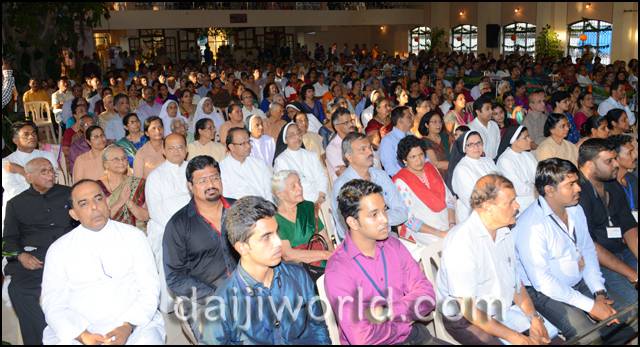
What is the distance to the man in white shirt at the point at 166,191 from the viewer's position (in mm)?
4363

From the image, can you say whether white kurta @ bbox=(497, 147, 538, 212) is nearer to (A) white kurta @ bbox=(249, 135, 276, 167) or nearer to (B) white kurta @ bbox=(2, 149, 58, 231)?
(A) white kurta @ bbox=(249, 135, 276, 167)

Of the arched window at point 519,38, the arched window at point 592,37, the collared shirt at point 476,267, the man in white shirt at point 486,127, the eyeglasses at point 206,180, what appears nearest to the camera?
the collared shirt at point 476,267

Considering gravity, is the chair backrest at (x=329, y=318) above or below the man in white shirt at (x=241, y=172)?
below

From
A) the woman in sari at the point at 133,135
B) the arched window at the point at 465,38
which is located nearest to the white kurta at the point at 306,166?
the woman in sari at the point at 133,135

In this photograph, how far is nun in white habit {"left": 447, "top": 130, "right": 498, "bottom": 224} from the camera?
462 cm

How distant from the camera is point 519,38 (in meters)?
24.5

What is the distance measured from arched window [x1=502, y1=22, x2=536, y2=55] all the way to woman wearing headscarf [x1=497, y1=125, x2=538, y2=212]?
19907 millimetres

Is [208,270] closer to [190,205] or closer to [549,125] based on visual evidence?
[190,205]

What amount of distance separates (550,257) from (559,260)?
54 mm

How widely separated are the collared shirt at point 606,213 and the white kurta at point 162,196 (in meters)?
2.64

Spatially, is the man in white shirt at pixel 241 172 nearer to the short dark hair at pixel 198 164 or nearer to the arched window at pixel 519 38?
the short dark hair at pixel 198 164

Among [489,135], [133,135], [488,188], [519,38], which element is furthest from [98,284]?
[519,38]

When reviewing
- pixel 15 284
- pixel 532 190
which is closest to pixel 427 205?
pixel 532 190

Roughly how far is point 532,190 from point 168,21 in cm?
2001
